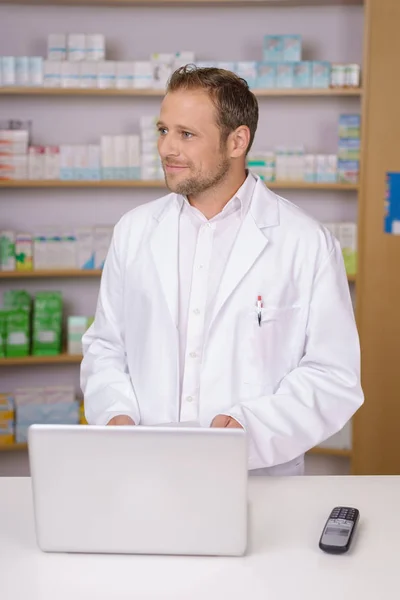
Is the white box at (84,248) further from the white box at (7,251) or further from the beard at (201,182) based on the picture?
the beard at (201,182)

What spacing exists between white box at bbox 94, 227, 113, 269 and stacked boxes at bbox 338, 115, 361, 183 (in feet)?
4.02

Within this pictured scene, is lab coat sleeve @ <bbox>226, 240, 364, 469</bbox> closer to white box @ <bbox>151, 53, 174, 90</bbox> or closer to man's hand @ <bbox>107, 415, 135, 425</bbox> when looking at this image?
man's hand @ <bbox>107, 415, 135, 425</bbox>

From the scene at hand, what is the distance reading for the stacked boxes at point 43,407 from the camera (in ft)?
14.2

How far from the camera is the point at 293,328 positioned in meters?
2.28

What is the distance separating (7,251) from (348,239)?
174 cm

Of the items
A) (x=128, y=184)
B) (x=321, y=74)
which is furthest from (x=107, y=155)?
(x=321, y=74)

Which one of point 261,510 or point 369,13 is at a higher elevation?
point 369,13

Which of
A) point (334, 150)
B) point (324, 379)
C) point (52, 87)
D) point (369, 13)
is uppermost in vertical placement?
point (369, 13)

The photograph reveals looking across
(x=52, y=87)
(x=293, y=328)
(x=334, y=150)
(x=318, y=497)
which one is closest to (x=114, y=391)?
(x=293, y=328)

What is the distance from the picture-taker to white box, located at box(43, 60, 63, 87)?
414 centimetres

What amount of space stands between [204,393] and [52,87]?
245 cm

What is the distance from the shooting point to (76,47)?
4.14 metres

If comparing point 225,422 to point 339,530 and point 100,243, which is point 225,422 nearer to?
point 339,530

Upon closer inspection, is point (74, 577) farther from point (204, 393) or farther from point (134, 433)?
point (204, 393)
